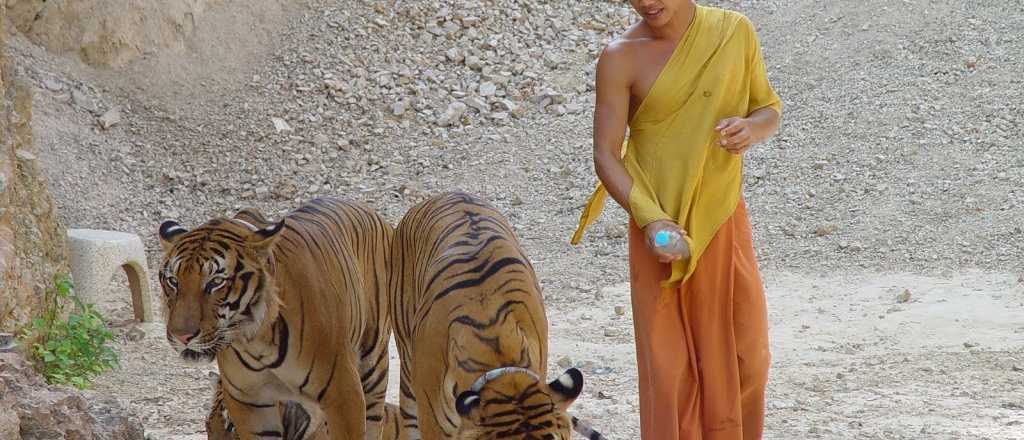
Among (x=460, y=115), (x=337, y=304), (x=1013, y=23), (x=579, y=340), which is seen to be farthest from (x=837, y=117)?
(x=337, y=304)

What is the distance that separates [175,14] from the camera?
1373 centimetres

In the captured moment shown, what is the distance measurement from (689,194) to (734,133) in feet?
0.83

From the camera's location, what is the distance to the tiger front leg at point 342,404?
4910mm

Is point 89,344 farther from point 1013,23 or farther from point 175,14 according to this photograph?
point 1013,23

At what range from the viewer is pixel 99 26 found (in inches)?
521

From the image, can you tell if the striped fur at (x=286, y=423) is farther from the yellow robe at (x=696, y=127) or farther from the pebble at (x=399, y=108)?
the pebble at (x=399, y=108)

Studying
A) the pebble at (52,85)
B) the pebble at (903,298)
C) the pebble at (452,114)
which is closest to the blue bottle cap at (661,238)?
the pebble at (903,298)

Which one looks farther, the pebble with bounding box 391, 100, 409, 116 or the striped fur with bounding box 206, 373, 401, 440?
the pebble with bounding box 391, 100, 409, 116

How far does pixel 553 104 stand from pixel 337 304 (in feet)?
28.1

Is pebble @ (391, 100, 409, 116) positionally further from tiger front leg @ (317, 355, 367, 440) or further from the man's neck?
the man's neck

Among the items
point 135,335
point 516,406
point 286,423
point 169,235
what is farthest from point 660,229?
point 135,335

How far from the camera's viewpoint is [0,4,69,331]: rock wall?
6.54 meters

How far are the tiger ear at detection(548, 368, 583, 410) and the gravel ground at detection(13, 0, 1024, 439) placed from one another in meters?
3.05

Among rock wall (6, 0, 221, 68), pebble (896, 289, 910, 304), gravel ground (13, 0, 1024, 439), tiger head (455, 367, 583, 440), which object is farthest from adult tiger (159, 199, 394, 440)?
rock wall (6, 0, 221, 68)
